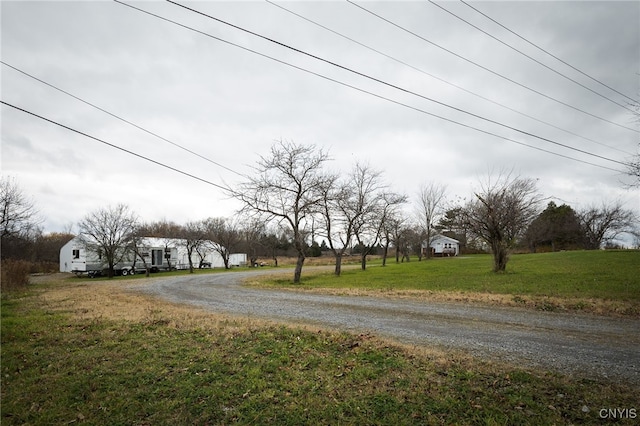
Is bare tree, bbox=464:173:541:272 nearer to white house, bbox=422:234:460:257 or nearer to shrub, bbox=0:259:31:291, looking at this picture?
shrub, bbox=0:259:31:291

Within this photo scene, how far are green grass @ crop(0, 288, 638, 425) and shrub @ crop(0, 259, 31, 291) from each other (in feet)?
61.1

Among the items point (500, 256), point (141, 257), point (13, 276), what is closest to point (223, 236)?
point (141, 257)

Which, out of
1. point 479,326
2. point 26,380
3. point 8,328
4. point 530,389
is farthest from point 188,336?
point 479,326

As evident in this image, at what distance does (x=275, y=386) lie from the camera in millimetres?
4852

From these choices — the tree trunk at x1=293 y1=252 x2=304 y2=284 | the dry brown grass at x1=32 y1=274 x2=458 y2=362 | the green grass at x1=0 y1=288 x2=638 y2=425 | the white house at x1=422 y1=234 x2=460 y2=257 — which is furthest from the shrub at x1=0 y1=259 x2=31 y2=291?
the white house at x1=422 y1=234 x2=460 y2=257

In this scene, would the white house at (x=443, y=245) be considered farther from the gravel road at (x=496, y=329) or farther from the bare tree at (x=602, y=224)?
the gravel road at (x=496, y=329)

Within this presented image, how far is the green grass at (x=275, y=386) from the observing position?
4.05m

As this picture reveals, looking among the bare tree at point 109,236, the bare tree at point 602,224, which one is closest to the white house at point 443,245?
the bare tree at point 602,224

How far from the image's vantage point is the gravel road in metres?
5.84

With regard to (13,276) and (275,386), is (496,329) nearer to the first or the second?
(275,386)

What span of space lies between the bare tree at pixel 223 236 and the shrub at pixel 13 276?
29.0 m

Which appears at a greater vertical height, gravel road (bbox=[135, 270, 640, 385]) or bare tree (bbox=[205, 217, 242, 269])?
bare tree (bbox=[205, 217, 242, 269])

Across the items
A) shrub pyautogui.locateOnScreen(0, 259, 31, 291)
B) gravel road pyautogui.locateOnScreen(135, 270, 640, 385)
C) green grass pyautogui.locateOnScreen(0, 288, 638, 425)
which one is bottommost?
gravel road pyautogui.locateOnScreen(135, 270, 640, 385)

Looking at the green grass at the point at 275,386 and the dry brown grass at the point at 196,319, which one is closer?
the green grass at the point at 275,386
